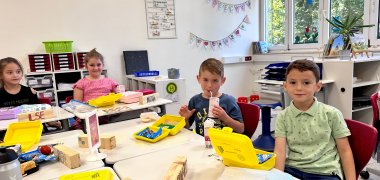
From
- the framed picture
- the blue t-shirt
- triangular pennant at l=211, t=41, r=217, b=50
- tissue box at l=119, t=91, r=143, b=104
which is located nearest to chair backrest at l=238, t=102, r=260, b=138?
the blue t-shirt

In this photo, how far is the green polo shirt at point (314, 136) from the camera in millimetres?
1306

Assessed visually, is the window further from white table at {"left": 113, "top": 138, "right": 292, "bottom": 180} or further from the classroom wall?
white table at {"left": 113, "top": 138, "right": 292, "bottom": 180}

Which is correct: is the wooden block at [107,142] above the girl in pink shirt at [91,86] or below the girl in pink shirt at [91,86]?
below

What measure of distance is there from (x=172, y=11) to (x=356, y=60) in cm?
249

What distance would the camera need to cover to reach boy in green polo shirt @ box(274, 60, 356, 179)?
4.25ft

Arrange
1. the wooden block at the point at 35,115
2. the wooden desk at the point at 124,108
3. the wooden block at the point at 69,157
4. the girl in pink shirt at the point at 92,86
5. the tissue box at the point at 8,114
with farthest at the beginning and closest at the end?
the girl in pink shirt at the point at 92,86 → the wooden desk at the point at 124,108 → the tissue box at the point at 8,114 → the wooden block at the point at 35,115 → the wooden block at the point at 69,157

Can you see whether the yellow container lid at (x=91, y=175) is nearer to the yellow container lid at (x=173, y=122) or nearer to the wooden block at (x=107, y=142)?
the wooden block at (x=107, y=142)

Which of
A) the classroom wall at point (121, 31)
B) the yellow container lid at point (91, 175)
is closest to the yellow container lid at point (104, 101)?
the yellow container lid at point (91, 175)

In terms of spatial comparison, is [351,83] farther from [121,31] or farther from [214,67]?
[121,31]

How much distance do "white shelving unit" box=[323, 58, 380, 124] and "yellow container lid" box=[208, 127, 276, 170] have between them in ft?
7.30

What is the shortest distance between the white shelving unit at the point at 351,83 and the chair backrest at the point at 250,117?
1588 millimetres

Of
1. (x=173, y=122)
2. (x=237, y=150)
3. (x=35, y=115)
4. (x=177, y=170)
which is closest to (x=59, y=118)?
(x=35, y=115)

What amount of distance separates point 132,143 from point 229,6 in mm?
3708

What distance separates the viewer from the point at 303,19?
14.1 ft
